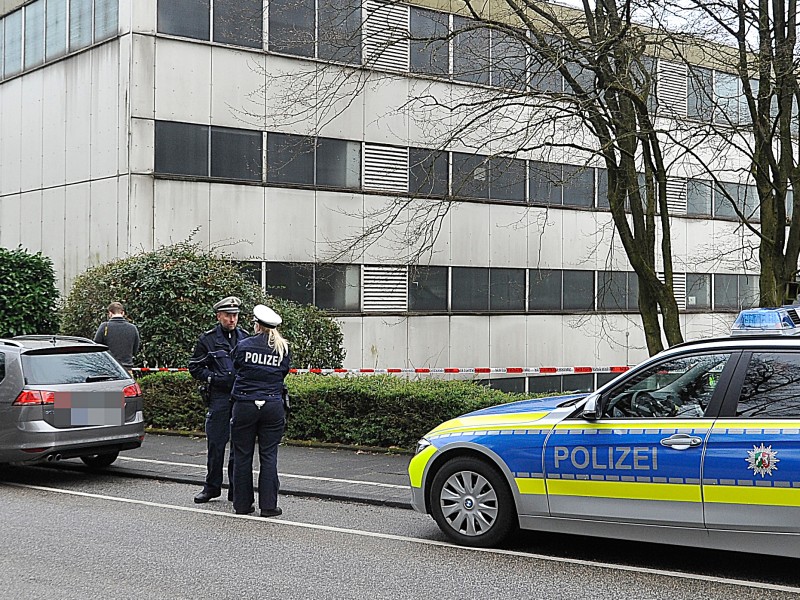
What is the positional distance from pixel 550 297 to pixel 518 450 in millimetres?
19576

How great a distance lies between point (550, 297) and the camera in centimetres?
2705

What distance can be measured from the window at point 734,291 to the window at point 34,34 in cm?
1982

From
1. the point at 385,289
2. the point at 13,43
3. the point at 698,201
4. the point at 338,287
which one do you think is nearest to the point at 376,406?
the point at 338,287

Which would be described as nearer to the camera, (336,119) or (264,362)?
(264,362)

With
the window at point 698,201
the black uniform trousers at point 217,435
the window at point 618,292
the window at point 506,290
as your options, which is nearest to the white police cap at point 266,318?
the black uniform trousers at point 217,435

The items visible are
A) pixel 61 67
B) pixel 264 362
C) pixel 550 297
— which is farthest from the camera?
pixel 550 297

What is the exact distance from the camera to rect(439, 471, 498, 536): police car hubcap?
793 cm

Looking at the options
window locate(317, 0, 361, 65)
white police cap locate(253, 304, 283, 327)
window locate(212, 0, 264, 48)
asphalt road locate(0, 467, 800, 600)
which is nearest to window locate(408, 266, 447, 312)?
window locate(317, 0, 361, 65)

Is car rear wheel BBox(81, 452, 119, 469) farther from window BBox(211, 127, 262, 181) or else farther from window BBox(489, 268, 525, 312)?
window BBox(489, 268, 525, 312)

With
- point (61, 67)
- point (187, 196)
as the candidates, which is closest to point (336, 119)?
point (187, 196)

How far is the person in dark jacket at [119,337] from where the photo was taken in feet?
50.6

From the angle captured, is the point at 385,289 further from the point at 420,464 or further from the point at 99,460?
the point at 420,464

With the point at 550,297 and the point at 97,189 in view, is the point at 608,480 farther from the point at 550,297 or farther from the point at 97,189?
the point at 550,297

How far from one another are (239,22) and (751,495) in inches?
671
